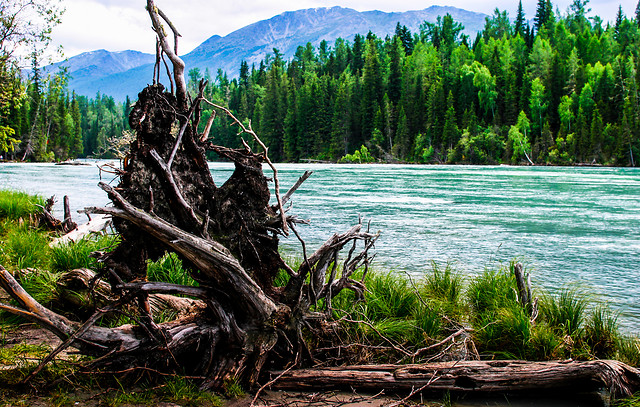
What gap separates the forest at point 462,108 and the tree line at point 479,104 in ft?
0.71

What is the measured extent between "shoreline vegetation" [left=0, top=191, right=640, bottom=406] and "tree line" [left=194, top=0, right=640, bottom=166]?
7055cm

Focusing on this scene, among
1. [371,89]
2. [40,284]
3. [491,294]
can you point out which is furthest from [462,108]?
[40,284]

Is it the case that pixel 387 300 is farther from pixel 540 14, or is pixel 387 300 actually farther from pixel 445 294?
pixel 540 14

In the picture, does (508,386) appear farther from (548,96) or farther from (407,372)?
(548,96)

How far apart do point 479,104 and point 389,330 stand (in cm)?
9313

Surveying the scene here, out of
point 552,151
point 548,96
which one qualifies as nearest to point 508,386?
point 552,151

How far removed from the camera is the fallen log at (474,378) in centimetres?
396

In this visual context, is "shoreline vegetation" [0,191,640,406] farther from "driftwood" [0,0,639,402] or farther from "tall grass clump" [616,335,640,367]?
"driftwood" [0,0,639,402]

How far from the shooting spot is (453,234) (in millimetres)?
12992

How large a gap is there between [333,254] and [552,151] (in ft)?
247

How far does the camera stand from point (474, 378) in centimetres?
402

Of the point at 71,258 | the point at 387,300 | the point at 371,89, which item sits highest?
the point at 371,89

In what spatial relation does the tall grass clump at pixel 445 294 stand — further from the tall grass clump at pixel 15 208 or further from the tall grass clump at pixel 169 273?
the tall grass clump at pixel 15 208

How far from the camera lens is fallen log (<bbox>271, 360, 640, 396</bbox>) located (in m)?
3.96
